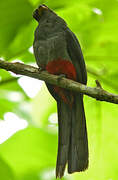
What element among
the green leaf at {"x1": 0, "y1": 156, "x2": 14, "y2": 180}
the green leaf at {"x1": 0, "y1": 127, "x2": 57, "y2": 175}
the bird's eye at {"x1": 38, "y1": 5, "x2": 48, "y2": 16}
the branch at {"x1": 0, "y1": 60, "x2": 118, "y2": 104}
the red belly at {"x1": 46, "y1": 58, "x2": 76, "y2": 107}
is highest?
the bird's eye at {"x1": 38, "y1": 5, "x2": 48, "y2": 16}

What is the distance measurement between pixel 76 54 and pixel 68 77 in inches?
12.3

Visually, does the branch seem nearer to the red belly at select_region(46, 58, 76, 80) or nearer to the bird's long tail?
the red belly at select_region(46, 58, 76, 80)

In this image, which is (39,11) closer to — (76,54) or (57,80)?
(76,54)

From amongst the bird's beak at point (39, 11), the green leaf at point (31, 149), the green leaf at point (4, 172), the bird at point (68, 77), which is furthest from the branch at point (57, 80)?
the bird's beak at point (39, 11)

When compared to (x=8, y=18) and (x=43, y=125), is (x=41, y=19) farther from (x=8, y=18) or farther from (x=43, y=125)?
(x=43, y=125)

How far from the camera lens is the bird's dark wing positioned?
3666 mm

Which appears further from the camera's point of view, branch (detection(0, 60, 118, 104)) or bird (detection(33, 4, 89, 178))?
bird (detection(33, 4, 89, 178))

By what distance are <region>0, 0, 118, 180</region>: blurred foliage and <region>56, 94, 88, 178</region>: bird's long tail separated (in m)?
0.11

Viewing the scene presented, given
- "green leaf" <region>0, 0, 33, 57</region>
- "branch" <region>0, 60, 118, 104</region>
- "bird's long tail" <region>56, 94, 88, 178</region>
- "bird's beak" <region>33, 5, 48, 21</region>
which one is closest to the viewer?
"branch" <region>0, 60, 118, 104</region>

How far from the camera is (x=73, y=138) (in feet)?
12.3

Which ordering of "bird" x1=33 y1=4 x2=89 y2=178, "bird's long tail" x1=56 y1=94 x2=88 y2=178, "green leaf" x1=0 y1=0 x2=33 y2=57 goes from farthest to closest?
"bird" x1=33 y1=4 x2=89 y2=178, "bird's long tail" x1=56 y1=94 x2=88 y2=178, "green leaf" x1=0 y1=0 x2=33 y2=57

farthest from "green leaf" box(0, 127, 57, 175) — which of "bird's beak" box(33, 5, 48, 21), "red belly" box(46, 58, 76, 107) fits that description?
"bird's beak" box(33, 5, 48, 21)

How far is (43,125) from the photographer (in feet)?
13.7

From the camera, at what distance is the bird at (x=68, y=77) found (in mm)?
3594
